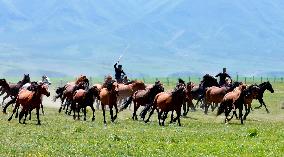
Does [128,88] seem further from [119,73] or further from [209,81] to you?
[209,81]

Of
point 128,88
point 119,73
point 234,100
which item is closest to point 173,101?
point 234,100

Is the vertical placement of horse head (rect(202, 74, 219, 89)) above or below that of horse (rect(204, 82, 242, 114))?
above

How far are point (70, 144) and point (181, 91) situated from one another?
1255cm

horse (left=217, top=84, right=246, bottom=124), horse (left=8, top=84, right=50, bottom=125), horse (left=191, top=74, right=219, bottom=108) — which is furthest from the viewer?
horse (left=191, top=74, right=219, bottom=108)

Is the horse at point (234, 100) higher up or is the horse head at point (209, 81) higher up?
the horse head at point (209, 81)

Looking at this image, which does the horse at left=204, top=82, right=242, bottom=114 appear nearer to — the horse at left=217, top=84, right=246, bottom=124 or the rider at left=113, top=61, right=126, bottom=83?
the horse at left=217, top=84, right=246, bottom=124

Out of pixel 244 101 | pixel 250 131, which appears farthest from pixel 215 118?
pixel 250 131

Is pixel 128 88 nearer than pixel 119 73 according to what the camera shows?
Yes

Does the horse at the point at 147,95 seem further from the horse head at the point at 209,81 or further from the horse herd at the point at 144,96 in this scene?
the horse head at the point at 209,81

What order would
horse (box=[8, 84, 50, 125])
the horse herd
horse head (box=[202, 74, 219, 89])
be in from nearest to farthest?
horse (box=[8, 84, 50, 125]) < the horse herd < horse head (box=[202, 74, 219, 89])

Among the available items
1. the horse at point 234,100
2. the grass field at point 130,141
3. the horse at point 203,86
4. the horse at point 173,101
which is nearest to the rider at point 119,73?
the horse at point 203,86

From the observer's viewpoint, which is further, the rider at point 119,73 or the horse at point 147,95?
the rider at point 119,73

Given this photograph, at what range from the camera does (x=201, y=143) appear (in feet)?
89.2

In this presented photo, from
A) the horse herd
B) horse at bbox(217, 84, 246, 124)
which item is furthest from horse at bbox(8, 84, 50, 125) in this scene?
horse at bbox(217, 84, 246, 124)
